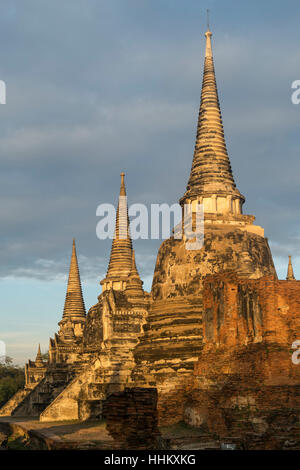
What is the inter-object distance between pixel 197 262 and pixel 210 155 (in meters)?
7.53

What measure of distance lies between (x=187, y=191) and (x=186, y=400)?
578 inches

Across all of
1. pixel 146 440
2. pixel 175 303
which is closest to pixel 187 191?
pixel 175 303

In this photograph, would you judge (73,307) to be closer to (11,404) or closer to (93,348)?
(11,404)

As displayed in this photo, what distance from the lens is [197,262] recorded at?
32688 millimetres

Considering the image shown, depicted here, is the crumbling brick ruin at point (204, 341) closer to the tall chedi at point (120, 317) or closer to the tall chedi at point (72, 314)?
the tall chedi at point (120, 317)

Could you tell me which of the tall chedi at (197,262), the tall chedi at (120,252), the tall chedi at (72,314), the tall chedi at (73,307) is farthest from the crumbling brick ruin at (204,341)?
the tall chedi at (73,307)

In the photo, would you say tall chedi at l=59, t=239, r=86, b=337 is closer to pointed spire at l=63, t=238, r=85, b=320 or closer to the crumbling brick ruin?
pointed spire at l=63, t=238, r=85, b=320

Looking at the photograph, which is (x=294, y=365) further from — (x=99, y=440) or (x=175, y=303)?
(x=175, y=303)

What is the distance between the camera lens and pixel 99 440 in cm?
2014

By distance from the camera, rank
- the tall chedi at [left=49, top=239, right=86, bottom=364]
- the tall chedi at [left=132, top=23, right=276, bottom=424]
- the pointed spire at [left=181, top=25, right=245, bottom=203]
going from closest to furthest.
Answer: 1. the tall chedi at [left=132, top=23, right=276, bottom=424]
2. the pointed spire at [left=181, top=25, right=245, bottom=203]
3. the tall chedi at [left=49, top=239, right=86, bottom=364]

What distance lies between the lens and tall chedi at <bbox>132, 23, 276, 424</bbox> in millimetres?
28359

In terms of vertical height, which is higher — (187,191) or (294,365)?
(187,191)

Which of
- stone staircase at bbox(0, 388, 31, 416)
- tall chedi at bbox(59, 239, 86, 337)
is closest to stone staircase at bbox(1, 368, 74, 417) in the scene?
stone staircase at bbox(0, 388, 31, 416)

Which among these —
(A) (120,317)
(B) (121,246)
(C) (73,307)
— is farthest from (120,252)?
(A) (120,317)
